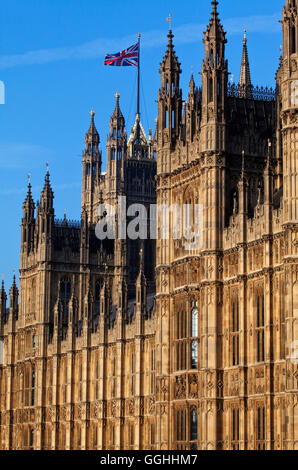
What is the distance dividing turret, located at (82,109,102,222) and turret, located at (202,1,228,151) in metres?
63.2

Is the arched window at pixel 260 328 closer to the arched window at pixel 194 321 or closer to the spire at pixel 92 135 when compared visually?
the arched window at pixel 194 321

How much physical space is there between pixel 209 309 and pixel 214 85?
13.0 metres

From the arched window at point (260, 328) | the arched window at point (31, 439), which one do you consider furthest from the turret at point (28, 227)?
the arched window at point (260, 328)

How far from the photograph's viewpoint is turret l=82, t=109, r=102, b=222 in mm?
135625

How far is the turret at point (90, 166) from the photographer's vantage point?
13562 cm

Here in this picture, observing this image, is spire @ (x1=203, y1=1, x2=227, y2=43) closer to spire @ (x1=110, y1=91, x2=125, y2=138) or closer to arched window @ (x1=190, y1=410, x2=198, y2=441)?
arched window @ (x1=190, y1=410, x2=198, y2=441)

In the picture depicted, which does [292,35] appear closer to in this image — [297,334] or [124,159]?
[297,334]

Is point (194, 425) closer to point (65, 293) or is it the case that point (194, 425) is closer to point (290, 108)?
point (290, 108)

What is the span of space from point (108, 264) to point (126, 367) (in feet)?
69.6

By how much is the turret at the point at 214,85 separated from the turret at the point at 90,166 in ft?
207

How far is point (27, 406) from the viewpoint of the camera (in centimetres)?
11219

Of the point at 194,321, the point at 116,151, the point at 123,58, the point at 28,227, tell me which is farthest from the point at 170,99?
the point at 116,151
